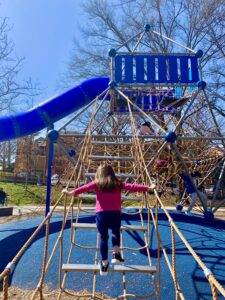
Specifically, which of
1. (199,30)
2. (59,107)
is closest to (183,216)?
(59,107)

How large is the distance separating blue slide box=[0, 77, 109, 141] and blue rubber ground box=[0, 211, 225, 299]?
244cm

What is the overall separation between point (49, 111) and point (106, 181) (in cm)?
529

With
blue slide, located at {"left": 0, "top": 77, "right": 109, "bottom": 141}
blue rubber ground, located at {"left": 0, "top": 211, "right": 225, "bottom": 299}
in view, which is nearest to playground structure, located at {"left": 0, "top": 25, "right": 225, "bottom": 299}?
blue slide, located at {"left": 0, "top": 77, "right": 109, "bottom": 141}

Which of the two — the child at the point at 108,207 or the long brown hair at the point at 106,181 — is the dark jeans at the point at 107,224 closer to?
the child at the point at 108,207

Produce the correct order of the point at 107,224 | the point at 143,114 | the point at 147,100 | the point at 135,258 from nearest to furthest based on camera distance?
the point at 107,224 → the point at 135,258 → the point at 143,114 → the point at 147,100

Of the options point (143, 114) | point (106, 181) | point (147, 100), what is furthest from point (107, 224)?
point (147, 100)

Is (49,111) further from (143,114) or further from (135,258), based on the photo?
(135,258)

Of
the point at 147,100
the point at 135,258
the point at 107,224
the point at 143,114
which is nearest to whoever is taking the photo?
the point at 107,224

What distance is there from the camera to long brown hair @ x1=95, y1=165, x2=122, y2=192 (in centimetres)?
327

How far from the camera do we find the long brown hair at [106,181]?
10.7ft

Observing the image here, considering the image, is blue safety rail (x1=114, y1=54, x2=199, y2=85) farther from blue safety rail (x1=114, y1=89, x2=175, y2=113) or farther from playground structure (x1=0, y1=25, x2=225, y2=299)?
blue safety rail (x1=114, y1=89, x2=175, y2=113)

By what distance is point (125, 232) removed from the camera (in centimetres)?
534

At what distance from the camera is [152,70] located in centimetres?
682

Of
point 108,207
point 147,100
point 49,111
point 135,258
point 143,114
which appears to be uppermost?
point 147,100
